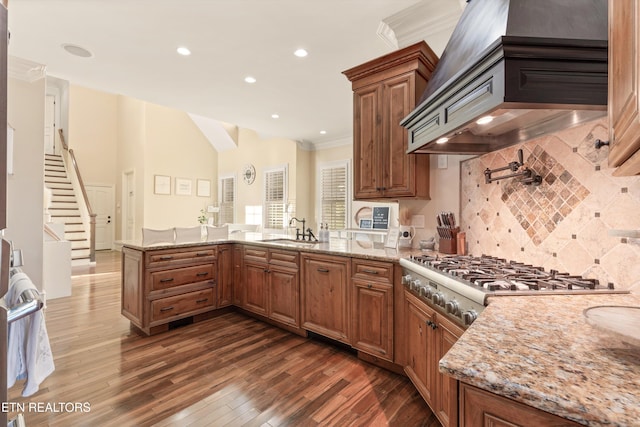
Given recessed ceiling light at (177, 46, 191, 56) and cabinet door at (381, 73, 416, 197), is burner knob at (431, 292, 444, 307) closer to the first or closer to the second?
cabinet door at (381, 73, 416, 197)

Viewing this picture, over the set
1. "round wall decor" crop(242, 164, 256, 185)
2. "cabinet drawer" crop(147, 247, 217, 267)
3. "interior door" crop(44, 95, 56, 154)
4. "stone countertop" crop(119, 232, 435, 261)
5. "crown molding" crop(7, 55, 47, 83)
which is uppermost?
"interior door" crop(44, 95, 56, 154)

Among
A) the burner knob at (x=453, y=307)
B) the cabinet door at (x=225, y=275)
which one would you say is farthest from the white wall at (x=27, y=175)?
the burner knob at (x=453, y=307)

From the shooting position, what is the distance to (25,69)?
11.3ft

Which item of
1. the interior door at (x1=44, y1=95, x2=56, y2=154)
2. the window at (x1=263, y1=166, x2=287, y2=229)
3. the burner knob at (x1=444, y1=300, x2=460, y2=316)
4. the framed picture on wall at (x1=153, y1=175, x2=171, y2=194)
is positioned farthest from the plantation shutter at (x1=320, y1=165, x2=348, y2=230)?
the interior door at (x1=44, y1=95, x2=56, y2=154)

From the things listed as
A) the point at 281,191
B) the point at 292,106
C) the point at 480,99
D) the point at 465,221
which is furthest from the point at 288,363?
the point at 281,191

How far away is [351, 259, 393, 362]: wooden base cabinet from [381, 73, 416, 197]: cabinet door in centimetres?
68

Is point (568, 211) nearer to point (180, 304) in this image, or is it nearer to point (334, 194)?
point (180, 304)

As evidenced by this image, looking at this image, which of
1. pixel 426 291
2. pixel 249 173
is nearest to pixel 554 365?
pixel 426 291

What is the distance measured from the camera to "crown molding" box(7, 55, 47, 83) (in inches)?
132

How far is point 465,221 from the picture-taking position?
2359 millimetres

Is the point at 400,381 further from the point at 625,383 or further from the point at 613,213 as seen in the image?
the point at 625,383

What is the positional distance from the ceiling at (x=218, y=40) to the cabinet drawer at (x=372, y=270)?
1989 millimetres

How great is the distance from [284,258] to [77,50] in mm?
3287

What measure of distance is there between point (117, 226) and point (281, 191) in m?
5.84
